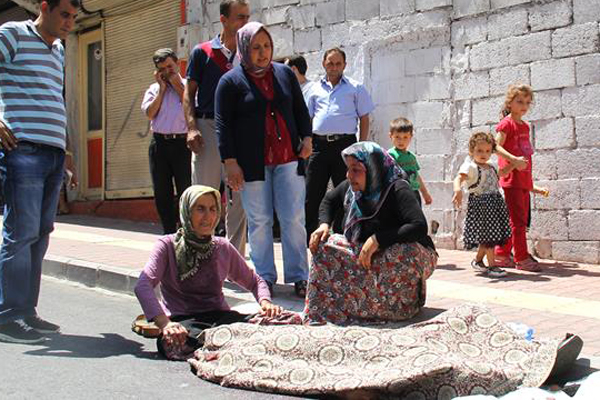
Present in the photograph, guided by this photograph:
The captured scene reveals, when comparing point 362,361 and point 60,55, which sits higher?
point 60,55

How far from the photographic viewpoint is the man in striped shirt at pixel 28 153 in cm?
467

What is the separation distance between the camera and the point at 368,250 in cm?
473

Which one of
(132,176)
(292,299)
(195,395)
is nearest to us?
(195,395)

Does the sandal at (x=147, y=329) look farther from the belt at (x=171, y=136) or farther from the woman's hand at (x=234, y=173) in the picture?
the belt at (x=171, y=136)

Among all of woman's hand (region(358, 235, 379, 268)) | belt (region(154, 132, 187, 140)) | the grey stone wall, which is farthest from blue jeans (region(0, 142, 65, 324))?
the grey stone wall

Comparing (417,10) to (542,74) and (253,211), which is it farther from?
(253,211)

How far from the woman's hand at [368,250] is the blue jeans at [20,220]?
1953 millimetres

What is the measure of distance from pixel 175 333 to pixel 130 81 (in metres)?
9.11

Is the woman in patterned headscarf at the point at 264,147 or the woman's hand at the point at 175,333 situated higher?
the woman in patterned headscarf at the point at 264,147

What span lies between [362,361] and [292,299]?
1.90 meters

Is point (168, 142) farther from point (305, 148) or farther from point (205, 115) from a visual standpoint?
point (305, 148)

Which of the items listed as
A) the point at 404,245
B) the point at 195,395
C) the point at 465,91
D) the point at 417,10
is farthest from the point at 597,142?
the point at 195,395

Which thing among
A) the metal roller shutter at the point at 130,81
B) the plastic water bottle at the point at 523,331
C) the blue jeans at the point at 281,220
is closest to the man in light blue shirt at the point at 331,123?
the blue jeans at the point at 281,220

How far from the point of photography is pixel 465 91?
8.22 metres
